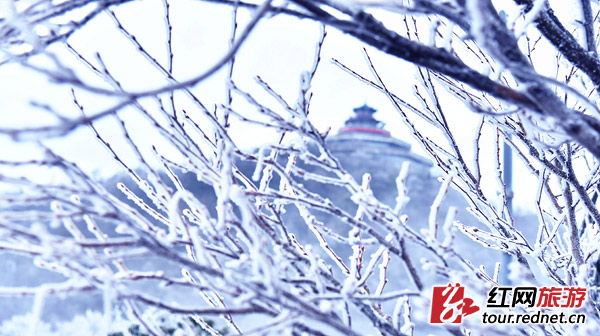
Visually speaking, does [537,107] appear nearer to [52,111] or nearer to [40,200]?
[52,111]

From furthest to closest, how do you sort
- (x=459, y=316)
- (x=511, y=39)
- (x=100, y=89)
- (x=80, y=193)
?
(x=459, y=316), (x=80, y=193), (x=511, y=39), (x=100, y=89)

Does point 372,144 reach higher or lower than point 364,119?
lower

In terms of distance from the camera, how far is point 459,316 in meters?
1.07

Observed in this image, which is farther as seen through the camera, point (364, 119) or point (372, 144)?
point (364, 119)

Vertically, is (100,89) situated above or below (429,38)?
below

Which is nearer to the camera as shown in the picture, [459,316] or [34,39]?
[34,39]

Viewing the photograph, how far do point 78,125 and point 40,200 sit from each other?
0.29 metres

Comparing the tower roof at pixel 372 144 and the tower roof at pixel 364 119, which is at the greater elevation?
the tower roof at pixel 364 119

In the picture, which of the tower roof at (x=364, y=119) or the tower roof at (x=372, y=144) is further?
the tower roof at (x=364, y=119)

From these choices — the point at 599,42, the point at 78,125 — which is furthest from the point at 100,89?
the point at 599,42

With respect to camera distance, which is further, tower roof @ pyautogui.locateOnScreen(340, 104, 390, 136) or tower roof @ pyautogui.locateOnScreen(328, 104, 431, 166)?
tower roof @ pyautogui.locateOnScreen(340, 104, 390, 136)

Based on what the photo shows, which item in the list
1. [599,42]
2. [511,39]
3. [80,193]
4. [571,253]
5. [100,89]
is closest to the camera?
[100,89]

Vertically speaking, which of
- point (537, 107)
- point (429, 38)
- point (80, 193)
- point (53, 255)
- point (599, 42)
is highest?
point (599, 42)

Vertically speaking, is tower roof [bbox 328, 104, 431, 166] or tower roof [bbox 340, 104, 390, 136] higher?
tower roof [bbox 340, 104, 390, 136]
